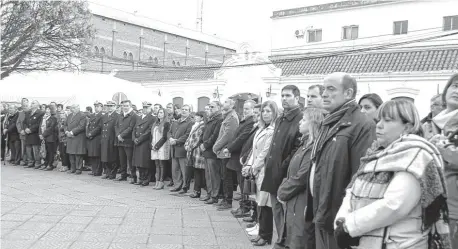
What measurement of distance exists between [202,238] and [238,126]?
109 inches

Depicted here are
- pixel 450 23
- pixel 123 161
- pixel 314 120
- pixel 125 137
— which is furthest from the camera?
pixel 450 23

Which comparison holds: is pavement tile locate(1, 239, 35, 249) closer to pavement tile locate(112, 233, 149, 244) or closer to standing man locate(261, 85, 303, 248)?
pavement tile locate(112, 233, 149, 244)

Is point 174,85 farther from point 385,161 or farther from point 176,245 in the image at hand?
point 385,161

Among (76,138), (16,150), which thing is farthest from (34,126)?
(76,138)

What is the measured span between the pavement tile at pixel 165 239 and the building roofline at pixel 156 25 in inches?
1452

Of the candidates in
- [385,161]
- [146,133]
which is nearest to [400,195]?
[385,161]

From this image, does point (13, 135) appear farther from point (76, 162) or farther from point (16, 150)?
point (76, 162)

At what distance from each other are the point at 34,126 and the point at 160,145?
18.0ft

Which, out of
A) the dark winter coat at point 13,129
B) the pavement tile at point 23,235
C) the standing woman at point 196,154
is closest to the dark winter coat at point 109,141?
the standing woman at point 196,154

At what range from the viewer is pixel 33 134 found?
50.9ft

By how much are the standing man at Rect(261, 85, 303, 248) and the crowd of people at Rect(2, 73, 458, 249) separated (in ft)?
0.04

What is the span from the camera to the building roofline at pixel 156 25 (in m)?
46.1

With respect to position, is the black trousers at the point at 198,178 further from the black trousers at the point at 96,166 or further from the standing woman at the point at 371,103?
the standing woman at the point at 371,103

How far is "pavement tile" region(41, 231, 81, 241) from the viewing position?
6.76 metres
